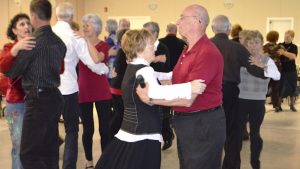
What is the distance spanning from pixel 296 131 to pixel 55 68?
4.54 m

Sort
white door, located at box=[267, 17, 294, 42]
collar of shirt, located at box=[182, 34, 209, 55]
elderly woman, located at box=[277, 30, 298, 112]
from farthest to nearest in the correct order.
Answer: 1. white door, located at box=[267, 17, 294, 42]
2. elderly woman, located at box=[277, 30, 298, 112]
3. collar of shirt, located at box=[182, 34, 209, 55]

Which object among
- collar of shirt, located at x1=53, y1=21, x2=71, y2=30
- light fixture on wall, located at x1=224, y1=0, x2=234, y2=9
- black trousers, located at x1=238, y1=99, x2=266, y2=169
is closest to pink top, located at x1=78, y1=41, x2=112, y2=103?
collar of shirt, located at x1=53, y1=21, x2=71, y2=30

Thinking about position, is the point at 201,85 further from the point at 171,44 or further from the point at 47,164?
the point at 171,44

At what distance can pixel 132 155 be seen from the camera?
99.5 inches

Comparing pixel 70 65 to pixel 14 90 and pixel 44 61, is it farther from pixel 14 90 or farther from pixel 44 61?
pixel 44 61

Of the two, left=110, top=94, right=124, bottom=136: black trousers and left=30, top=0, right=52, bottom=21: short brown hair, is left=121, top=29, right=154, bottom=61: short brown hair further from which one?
left=110, top=94, right=124, bottom=136: black trousers

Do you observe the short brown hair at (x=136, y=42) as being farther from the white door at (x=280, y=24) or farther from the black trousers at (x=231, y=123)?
the white door at (x=280, y=24)

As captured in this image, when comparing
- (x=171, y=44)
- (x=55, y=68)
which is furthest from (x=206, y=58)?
(x=171, y=44)

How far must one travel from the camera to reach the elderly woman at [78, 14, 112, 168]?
12.8 feet

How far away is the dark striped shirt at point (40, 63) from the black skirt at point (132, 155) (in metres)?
0.64

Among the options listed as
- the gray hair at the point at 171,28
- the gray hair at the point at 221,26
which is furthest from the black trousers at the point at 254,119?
the gray hair at the point at 171,28

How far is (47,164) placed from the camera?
2846 millimetres

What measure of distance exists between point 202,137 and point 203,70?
1.42ft

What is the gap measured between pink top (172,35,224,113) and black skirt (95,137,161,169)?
31 centimetres
